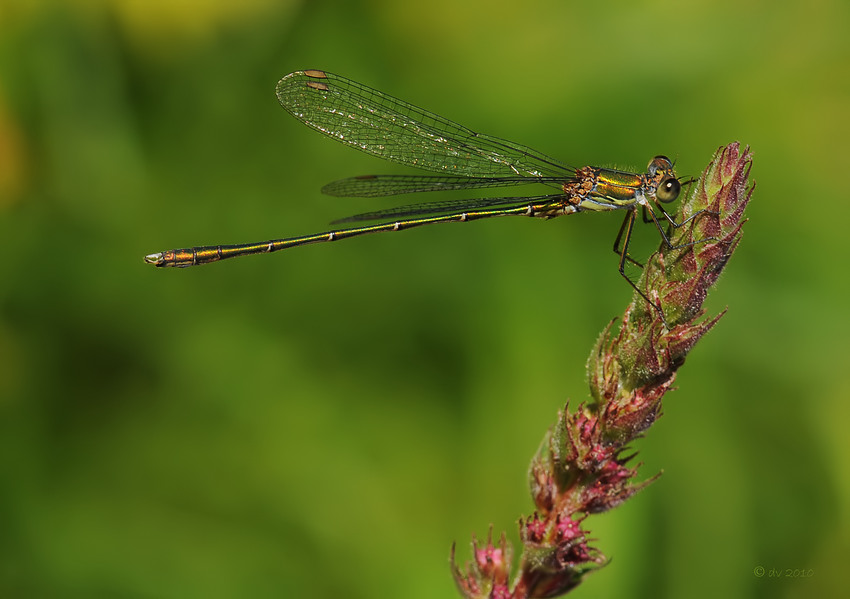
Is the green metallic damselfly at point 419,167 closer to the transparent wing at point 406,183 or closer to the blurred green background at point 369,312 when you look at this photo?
the transparent wing at point 406,183

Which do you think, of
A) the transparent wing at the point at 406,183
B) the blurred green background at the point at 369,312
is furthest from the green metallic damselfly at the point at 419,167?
the blurred green background at the point at 369,312

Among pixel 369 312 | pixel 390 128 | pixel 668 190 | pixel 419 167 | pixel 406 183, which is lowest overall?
pixel 369 312

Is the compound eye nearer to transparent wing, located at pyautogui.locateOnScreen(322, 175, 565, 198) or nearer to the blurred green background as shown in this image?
transparent wing, located at pyautogui.locateOnScreen(322, 175, 565, 198)

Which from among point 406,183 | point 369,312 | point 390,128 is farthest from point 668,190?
point 369,312

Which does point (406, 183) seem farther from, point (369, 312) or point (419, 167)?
point (369, 312)

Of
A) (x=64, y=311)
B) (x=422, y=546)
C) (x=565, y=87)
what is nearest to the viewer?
(x=422, y=546)

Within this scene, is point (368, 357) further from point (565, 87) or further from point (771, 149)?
point (771, 149)

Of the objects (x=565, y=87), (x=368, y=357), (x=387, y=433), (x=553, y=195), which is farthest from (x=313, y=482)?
(x=565, y=87)
